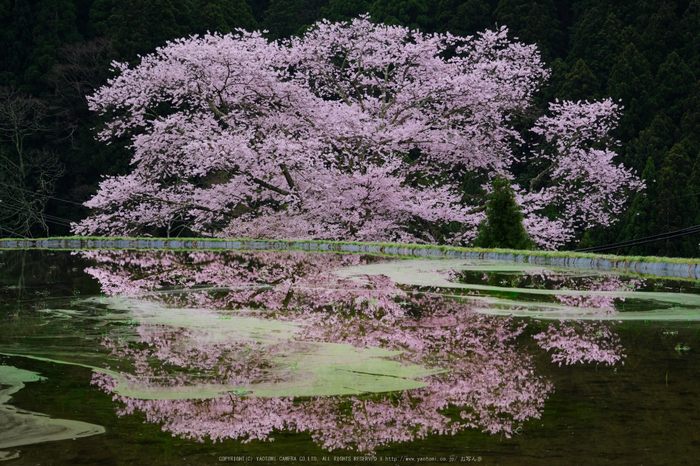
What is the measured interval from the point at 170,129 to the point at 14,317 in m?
14.3

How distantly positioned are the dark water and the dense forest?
25.0m

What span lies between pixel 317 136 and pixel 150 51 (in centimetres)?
1759

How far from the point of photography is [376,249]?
54.4 feet

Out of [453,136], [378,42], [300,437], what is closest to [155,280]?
[300,437]

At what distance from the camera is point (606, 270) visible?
12195 mm

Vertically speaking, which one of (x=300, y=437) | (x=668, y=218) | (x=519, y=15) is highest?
(x=519, y=15)

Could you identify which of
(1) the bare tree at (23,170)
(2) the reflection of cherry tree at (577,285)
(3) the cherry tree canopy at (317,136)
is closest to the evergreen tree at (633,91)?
→ (3) the cherry tree canopy at (317,136)

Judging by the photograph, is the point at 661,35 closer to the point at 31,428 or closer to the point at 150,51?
the point at 150,51

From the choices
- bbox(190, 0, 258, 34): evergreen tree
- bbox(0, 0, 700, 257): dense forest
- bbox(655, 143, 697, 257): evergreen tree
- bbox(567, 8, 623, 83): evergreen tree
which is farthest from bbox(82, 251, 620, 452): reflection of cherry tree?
bbox(190, 0, 258, 34): evergreen tree

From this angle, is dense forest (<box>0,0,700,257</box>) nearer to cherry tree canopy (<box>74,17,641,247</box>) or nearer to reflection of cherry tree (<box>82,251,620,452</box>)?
cherry tree canopy (<box>74,17,641,247</box>)

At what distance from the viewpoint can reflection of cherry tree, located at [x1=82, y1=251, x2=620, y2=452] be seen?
383cm

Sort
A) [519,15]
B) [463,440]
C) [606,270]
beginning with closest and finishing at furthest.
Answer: [463,440]
[606,270]
[519,15]

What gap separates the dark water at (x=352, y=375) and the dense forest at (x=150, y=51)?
25.0 metres

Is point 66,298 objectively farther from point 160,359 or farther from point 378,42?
point 378,42
